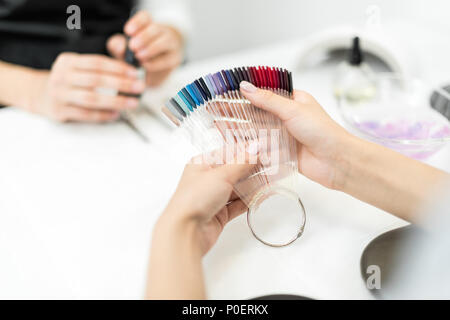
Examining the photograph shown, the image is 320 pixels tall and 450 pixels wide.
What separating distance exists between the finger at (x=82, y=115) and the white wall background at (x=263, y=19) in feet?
2.04

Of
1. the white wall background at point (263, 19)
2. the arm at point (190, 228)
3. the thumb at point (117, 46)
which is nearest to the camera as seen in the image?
the arm at point (190, 228)

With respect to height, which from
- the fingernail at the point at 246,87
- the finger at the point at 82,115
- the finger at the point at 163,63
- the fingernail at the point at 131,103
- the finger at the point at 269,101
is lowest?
the finger at the point at 269,101

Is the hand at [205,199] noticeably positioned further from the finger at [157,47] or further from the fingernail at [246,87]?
the finger at [157,47]

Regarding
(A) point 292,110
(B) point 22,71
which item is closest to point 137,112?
(B) point 22,71

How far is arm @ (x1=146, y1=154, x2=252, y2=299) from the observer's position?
31 cm

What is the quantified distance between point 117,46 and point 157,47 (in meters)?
0.09

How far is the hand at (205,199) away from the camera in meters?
0.34

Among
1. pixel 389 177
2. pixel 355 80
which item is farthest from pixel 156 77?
pixel 389 177

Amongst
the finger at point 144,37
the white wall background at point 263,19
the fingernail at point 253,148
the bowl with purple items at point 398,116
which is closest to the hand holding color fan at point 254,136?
the fingernail at point 253,148

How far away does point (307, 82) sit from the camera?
2.31 ft

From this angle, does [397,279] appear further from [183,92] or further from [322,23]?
[322,23]

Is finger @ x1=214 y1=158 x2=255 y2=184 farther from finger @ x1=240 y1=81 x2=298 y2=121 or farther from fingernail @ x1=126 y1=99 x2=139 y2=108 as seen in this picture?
fingernail @ x1=126 y1=99 x2=139 y2=108

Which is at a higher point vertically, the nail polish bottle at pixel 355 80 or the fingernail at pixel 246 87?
the nail polish bottle at pixel 355 80
